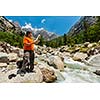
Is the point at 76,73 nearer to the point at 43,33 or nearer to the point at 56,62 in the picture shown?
the point at 56,62

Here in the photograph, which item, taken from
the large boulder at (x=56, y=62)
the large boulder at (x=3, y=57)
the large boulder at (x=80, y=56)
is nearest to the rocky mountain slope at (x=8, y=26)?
the large boulder at (x=3, y=57)

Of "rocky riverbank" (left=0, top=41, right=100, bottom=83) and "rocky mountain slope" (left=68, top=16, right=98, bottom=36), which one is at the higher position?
"rocky mountain slope" (left=68, top=16, right=98, bottom=36)

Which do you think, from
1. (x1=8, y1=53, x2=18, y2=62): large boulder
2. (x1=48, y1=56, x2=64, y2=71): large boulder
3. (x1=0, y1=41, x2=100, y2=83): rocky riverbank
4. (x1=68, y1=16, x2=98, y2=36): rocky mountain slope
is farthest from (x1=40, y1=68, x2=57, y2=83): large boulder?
(x1=68, y1=16, x2=98, y2=36): rocky mountain slope

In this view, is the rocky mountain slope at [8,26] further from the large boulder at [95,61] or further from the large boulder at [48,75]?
the large boulder at [95,61]

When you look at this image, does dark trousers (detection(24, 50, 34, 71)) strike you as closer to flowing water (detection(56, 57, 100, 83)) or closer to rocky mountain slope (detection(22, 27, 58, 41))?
rocky mountain slope (detection(22, 27, 58, 41))

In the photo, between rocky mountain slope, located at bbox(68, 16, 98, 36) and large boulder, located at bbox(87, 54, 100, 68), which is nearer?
rocky mountain slope, located at bbox(68, 16, 98, 36)
